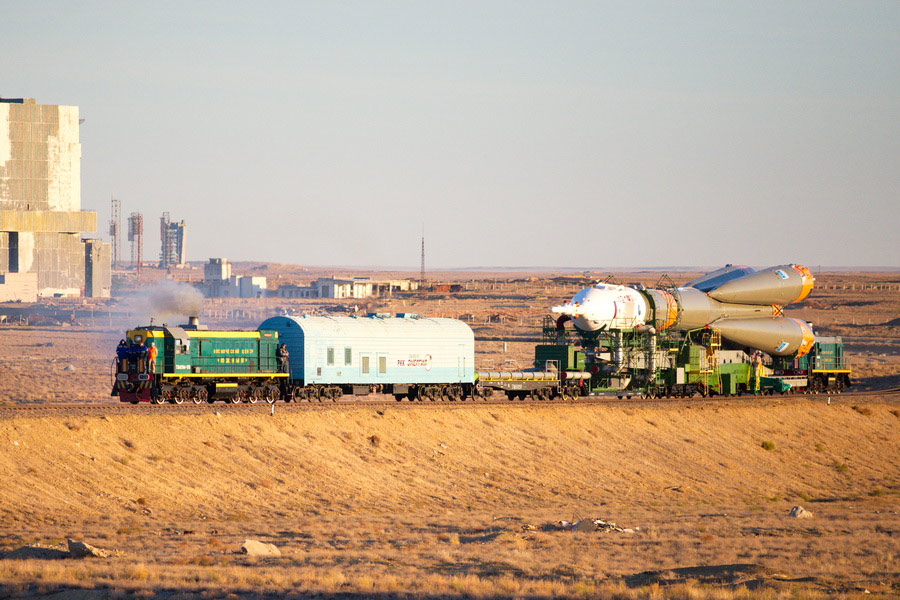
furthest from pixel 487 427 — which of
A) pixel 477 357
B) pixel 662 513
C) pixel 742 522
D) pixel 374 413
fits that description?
pixel 477 357

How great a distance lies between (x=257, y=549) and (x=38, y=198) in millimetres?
142705

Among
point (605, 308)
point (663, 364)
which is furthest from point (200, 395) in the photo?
point (663, 364)

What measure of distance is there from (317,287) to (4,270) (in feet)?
192

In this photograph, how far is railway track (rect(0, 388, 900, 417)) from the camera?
126ft

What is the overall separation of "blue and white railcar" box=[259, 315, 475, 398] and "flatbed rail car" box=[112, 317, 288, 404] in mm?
1161

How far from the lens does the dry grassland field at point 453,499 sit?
71.8 ft

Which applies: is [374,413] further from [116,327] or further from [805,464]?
[116,327]

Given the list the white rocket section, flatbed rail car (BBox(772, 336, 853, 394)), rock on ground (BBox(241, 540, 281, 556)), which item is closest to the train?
flatbed rail car (BBox(772, 336, 853, 394))

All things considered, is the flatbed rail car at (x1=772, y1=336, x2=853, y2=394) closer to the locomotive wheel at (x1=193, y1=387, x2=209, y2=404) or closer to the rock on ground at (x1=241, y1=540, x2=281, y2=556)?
the locomotive wheel at (x1=193, y1=387, x2=209, y2=404)

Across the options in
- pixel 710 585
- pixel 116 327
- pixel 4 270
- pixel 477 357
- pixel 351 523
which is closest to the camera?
pixel 710 585

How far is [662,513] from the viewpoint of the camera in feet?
113

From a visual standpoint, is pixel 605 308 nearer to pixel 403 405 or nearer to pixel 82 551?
pixel 403 405

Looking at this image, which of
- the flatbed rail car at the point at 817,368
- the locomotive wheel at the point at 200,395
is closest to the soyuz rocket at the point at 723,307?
the flatbed rail car at the point at 817,368

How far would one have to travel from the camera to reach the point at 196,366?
138 ft
